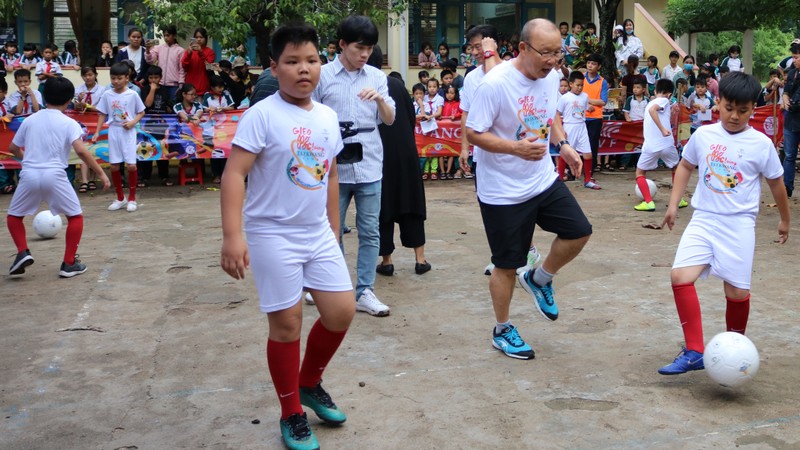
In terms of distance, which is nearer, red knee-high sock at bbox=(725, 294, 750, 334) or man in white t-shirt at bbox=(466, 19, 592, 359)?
red knee-high sock at bbox=(725, 294, 750, 334)

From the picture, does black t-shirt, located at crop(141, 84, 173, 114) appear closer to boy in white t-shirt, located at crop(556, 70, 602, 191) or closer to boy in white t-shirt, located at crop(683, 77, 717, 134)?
boy in white t-shirt, located at crop(556, 70, 602, 191)

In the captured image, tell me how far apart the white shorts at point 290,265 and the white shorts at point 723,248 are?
76.9 inches

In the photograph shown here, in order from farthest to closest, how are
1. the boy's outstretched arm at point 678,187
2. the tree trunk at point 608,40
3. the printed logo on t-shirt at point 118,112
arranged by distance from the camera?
the tree trunk at point 608,40, the printed logo on t-shirt at point 118,112, the boy's outstretched arm at point 678,187

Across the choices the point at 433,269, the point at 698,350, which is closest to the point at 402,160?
the point at 433,269

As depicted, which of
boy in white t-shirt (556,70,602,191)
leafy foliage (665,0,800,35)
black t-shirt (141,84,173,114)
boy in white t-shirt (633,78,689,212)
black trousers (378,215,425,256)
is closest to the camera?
black trousers (378,215,425,256)

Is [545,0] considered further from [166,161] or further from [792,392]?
[792,392]

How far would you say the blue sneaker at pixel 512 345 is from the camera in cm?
523

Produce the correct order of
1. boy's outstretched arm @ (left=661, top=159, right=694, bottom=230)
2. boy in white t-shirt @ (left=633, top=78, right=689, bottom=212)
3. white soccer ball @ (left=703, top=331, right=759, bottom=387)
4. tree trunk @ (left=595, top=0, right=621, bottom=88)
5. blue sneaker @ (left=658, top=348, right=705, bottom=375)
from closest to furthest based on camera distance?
white soccer ball @ (left=703, top=331, right=759, bottom=387) < blue sneaker @ (left=658, top=348, right=705, bottom=375) < boy's outstretched arm @ (left=661, top=159, right=694, bottom=230) < boy in white t-shirt @ (left=633, top=78, right=689, bottom=212) < tree trunk @ (left=595, top=0, right=621, bottom=88)

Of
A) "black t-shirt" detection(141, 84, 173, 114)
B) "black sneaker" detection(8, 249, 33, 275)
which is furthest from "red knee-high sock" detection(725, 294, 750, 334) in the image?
"black t-shirt" detection(141, 84, 173, 114)

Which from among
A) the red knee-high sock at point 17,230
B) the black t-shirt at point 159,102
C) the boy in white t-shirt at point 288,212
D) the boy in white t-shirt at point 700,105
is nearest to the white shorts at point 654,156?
the boy in white t-shirt at point 700,105

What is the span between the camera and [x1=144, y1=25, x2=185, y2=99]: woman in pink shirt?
47.8ft

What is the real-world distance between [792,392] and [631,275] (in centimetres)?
281

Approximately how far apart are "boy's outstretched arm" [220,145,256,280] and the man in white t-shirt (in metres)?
1.66

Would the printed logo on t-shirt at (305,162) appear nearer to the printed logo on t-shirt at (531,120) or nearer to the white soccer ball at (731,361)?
the printed logo on t-shirt at (531,120)
